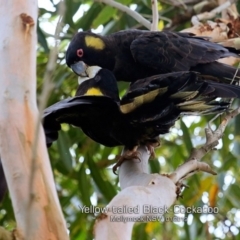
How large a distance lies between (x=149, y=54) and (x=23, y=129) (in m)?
0.89

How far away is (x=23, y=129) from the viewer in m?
1.01

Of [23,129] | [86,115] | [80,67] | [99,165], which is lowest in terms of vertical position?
[99,165]

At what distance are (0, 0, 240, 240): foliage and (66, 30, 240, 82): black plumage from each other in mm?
220

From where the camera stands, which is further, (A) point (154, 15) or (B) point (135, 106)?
(A) point (154, 15)

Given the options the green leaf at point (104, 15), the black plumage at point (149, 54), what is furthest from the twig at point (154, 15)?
the green leaf at point (104, 15)

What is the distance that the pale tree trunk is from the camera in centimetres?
94

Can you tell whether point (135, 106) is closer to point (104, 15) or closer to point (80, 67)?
point (80, 67)

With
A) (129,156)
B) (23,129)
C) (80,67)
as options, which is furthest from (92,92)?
(80,67)

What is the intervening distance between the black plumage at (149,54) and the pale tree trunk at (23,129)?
723 millimetres

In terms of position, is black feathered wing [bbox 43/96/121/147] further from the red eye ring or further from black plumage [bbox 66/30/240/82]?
the red eye ring

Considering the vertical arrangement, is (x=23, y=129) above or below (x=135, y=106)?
above

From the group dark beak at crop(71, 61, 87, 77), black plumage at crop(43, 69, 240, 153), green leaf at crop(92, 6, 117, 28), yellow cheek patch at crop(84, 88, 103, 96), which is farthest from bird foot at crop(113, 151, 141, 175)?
green leaf at crop(92, 6, 117, 28)

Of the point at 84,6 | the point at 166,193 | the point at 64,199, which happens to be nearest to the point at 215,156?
the point at 64,199

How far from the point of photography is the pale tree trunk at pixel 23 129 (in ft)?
3.10
